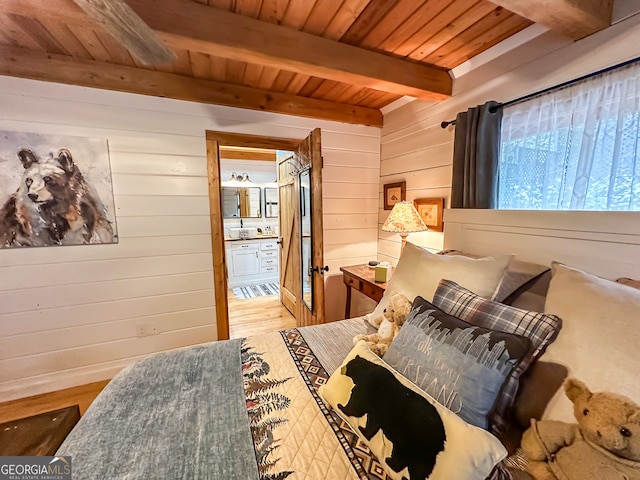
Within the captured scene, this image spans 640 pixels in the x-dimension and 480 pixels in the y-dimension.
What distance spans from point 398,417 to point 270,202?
16.2 ft

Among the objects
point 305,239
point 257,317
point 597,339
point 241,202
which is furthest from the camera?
point 241,202

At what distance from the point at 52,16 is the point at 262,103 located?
1.47 meters

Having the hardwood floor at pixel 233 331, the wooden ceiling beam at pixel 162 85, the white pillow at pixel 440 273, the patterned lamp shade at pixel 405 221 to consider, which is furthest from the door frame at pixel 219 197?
the white pillow at pixel 440 273

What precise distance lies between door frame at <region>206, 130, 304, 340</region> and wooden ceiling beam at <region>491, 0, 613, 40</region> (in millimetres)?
1875

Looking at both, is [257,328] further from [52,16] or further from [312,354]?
[52,16]

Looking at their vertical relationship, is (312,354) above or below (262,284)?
above

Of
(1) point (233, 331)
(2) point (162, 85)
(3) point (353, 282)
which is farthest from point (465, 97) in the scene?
(1) point (233, 331)

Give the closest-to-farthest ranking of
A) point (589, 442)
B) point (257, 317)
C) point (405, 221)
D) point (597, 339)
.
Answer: point (589, 442), point (597, 339), point (405, 221), point (257, 317)

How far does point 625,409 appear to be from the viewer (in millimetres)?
627

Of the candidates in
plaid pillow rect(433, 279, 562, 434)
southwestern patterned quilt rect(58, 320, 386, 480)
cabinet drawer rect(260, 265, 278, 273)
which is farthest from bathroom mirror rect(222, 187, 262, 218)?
plaid pillow rect(433, 279, 562, 434)

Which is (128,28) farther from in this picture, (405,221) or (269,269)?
(269,269)

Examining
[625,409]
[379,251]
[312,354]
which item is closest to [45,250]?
[312,354]

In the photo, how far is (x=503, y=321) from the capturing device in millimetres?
949

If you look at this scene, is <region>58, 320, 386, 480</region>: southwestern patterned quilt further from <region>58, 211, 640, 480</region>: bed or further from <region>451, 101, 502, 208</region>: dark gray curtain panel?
<region>451, 101, 502, 208</region>: dark gray curtain panel
